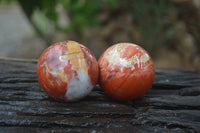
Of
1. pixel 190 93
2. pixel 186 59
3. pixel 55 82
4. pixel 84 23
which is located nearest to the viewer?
pixel 55 82

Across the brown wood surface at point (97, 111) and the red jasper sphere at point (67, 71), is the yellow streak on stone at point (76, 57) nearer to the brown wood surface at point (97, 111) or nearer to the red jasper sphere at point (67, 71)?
the red jasper sphere at point (67, 71)

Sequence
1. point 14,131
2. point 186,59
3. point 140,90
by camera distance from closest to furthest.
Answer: point 14,131
point 140,90
point 186,59

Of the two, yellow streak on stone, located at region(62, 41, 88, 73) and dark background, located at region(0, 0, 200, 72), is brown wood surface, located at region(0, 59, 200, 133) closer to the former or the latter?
yellow streak on stone, located at region(62, 41, 88, 73)

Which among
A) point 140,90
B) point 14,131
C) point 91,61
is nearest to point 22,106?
point 14,131

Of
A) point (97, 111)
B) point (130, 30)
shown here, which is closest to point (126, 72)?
point (97, 111)

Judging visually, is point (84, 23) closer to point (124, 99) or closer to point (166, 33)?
point (166, 33)
